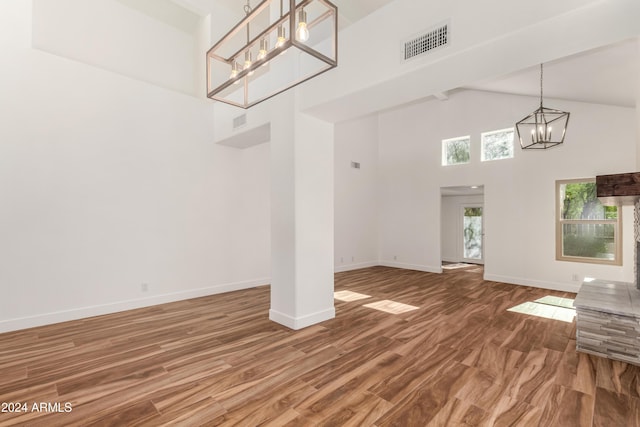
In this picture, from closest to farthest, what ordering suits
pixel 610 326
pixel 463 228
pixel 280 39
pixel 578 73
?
pixel 280 39, pixel 610 326, pixel 578 73, pixel 463 228

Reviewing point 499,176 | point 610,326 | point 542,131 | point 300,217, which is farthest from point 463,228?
point 300,217

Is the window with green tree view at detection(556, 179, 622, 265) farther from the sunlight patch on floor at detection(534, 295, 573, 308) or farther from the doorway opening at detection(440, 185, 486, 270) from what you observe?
the doorway opening at detection(440, 185, 486, 270)

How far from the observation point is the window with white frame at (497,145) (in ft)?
20.5

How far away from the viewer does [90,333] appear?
3.52 m

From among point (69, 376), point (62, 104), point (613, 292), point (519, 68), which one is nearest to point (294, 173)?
point (519, 68)

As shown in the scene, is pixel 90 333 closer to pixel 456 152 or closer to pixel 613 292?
pixel 613 292

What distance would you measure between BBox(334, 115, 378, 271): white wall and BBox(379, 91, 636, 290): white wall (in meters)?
0.32

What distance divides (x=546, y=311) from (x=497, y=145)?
3.59 m

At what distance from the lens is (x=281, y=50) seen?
187cm

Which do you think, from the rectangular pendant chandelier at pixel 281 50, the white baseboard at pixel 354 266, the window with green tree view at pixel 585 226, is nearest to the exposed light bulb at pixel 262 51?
the rectangular pendant chandelier at pixel 281 50

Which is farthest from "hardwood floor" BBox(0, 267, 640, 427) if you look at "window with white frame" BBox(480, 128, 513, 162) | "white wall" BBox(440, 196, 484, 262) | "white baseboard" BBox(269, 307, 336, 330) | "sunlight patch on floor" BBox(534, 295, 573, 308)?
"white wall" BBox(440, 196, 484, 262)

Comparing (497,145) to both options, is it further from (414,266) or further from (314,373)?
(314,373)

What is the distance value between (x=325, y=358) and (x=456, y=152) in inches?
236

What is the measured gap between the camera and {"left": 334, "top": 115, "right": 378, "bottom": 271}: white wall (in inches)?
297
